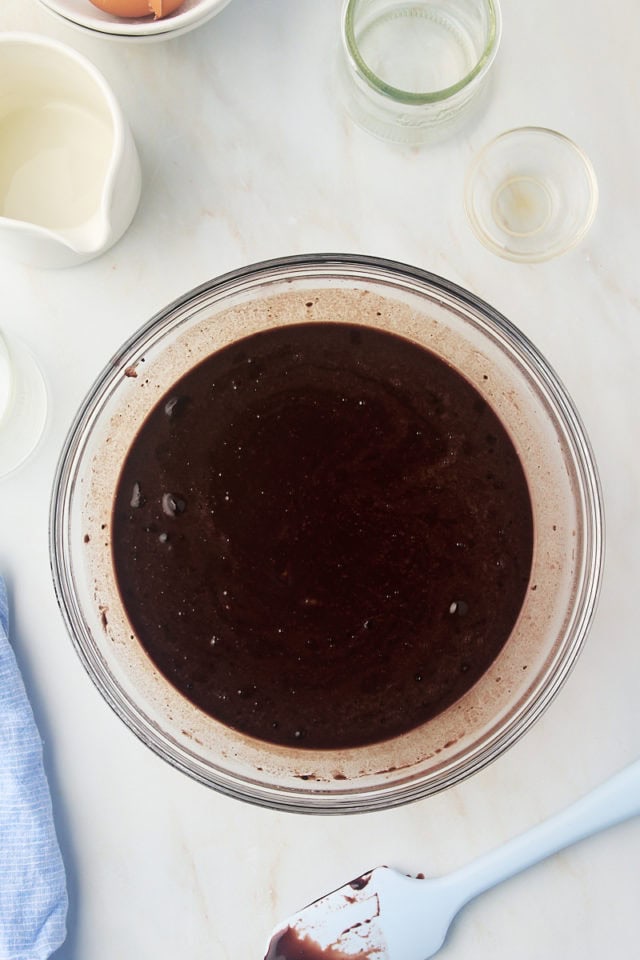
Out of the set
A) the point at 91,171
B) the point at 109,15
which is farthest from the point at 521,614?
the point at 109,15

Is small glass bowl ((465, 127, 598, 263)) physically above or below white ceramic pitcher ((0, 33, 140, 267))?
below

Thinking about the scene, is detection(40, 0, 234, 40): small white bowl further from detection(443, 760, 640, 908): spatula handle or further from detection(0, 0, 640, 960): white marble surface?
detection(443, 760, 640, 908): spatula handle

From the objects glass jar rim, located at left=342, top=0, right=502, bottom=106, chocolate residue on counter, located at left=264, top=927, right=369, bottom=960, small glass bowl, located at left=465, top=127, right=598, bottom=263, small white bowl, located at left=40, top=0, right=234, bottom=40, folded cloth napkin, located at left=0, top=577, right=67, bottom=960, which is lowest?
chocolate residue on counter, located at left=264, top=927, right=369, bottom=960

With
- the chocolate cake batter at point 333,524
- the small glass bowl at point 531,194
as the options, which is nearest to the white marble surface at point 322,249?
the small glass bowl at point 531,194

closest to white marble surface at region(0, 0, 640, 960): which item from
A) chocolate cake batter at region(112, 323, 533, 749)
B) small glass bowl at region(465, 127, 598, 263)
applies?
small glass bowl at region(465, 127, 598, 263)

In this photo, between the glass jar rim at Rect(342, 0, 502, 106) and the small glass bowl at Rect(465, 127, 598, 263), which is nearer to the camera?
the glass jar rim at Rect(342, 0, 502, 106)

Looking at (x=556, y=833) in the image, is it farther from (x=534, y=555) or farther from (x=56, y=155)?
(x=56, y=155)

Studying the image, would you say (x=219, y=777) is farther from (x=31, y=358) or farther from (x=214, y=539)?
(x=31, y=358)
